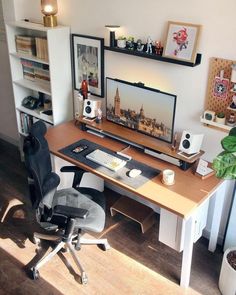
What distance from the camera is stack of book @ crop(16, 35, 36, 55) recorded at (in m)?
3.39

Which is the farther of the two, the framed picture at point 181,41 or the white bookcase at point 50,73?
the white bookcase at point 50,73

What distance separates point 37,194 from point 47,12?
169 centimetres

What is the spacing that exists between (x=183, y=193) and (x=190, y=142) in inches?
15.7

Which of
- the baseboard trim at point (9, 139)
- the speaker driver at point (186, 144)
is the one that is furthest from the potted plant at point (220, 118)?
the baseboard trim at point (9, 139)

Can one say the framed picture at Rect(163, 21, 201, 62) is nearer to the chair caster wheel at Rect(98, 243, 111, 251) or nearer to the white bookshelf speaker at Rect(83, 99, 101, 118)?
the white bookshelf speaker at Rect(83, 99, 101, 118)

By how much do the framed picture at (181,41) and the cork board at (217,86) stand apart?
0.54ft

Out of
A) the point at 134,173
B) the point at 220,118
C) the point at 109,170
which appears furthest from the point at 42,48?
the point at 220,118

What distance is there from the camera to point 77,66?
130 inches

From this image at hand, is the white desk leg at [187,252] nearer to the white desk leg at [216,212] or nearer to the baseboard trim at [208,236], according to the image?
the white desk leg at [216,212]

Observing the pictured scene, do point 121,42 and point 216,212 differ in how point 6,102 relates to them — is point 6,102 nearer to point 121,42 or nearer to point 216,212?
point 121,42

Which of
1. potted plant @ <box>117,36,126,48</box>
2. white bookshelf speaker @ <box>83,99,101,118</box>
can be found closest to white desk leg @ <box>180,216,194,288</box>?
white bookshelf speaker @ <box>83,99,101,118</box>

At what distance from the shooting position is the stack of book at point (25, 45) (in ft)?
11.1

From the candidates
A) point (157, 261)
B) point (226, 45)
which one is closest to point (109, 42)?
point (226, 45)

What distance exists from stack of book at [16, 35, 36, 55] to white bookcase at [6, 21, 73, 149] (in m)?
0.04
